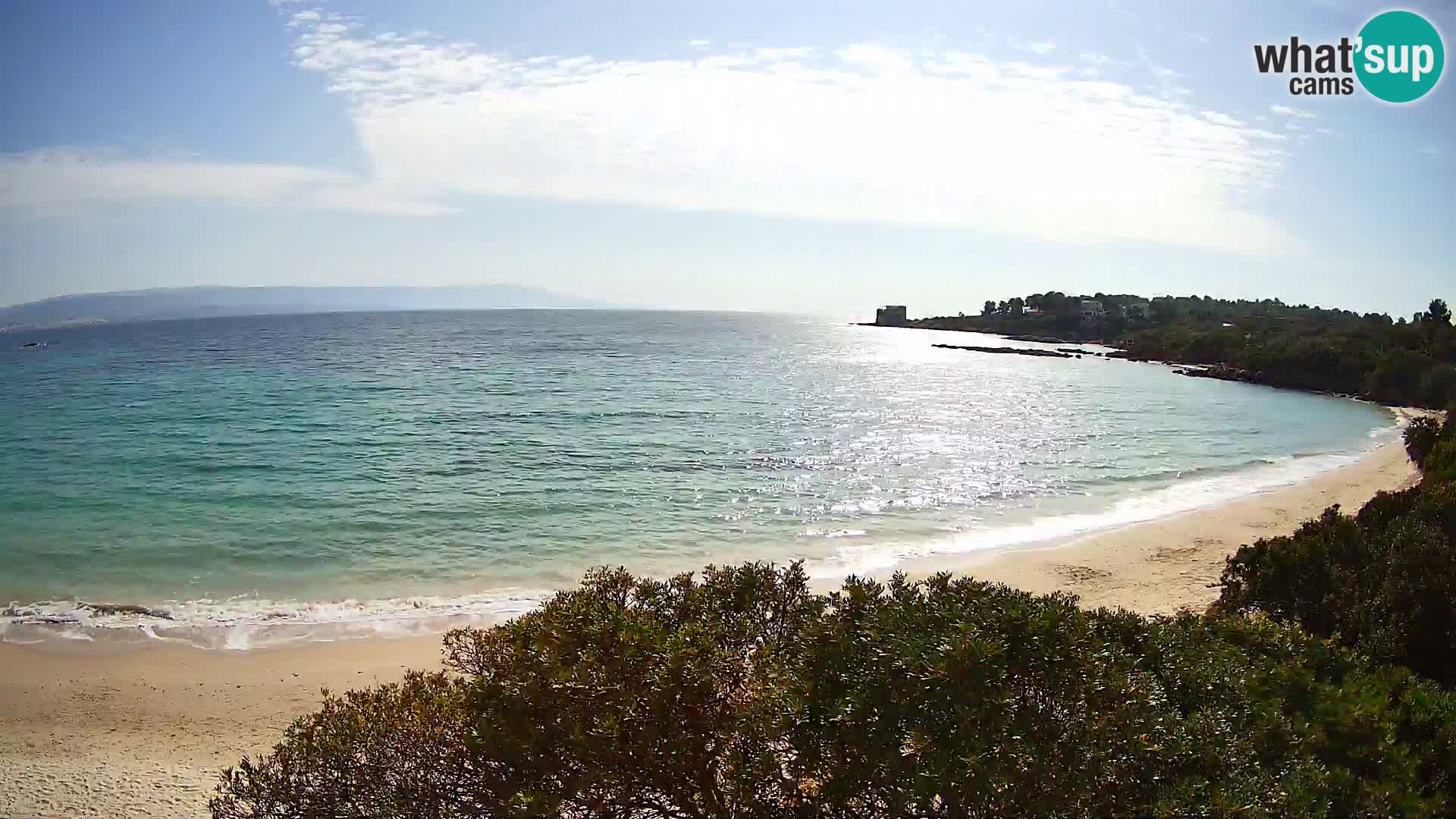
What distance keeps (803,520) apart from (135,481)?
18759mm

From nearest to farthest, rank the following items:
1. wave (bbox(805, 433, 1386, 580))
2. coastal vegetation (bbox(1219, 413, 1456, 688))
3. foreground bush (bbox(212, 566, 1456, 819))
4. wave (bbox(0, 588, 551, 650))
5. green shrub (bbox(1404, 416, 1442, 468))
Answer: foreground bush (bbox(212, 566, 1456, 819)) < coastal vegetation (bbox(1219, 413, 1456, 688)) < wave (bbox(0, 588, 551, 650)) < wave (bbox(805, 433, 1386, 580)) < green shrub (bbox(1404, 416, 1442, 468))

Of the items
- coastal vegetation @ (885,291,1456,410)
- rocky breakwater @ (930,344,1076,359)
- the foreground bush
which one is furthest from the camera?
rocky breakwater @ (930,344,1076,359)

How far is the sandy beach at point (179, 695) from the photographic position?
27.2 ft

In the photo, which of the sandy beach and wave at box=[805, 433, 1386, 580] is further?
wave at box=[805, 433, 1386, 580]

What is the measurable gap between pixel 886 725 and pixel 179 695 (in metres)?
10.4

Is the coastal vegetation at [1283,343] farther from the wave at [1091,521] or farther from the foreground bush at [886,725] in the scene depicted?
the foreground bush at [886,725]

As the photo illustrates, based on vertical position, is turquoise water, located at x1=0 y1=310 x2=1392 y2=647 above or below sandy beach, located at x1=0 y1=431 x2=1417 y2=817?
above

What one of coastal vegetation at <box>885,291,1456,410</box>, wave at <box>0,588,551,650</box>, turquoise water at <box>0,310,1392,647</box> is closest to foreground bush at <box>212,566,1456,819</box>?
wave at <box>0,588,551,650</box>

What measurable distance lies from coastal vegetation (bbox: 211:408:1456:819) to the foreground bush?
14 mm

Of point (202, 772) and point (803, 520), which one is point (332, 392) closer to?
point (803, 520)

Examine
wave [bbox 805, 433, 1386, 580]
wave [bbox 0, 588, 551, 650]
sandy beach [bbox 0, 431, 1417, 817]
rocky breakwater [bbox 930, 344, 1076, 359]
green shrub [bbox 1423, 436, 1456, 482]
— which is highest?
rocky breakwater [bbox 930, 344, 1076, 359]

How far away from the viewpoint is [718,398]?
4353cm

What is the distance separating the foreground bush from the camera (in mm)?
4121

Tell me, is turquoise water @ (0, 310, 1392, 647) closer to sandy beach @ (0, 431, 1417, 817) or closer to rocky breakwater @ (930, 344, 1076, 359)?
sandy beach @ (0, 431, 1417, 817)
